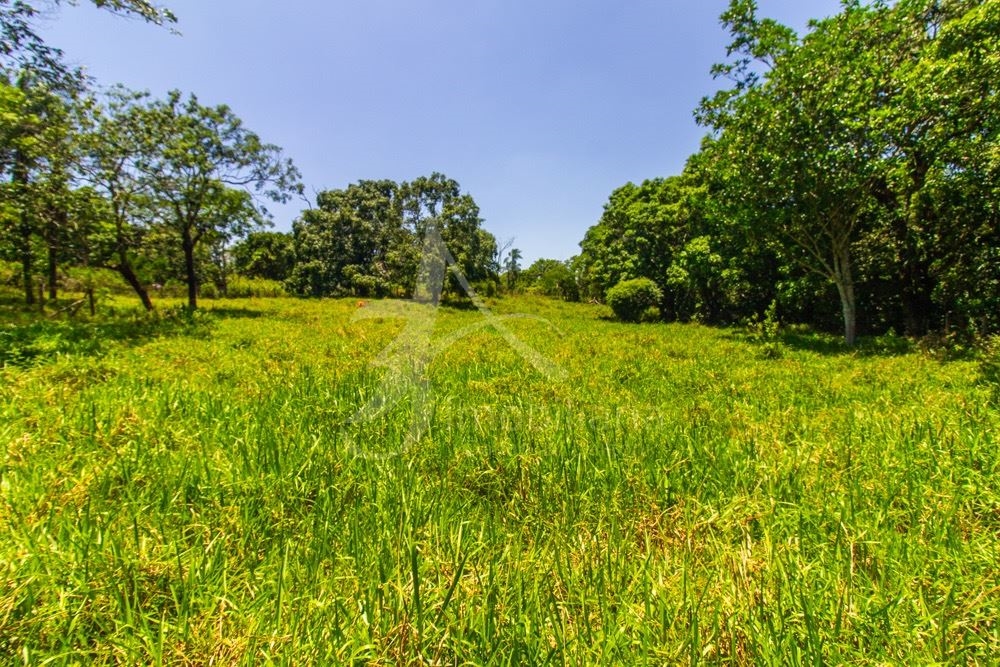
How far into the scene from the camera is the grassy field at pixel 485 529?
156cm

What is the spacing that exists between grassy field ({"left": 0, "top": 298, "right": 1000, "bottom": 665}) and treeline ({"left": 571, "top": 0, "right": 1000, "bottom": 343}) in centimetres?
904

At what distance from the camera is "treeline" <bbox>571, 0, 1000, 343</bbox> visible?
9.38 meters

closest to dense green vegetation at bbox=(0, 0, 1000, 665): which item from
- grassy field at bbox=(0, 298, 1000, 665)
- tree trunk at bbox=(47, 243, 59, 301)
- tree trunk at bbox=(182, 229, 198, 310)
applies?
grassy field at bbox=(0, 298, 1000, 665)

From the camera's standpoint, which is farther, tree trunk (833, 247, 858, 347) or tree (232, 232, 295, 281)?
tree (232, 232, 295, 281)

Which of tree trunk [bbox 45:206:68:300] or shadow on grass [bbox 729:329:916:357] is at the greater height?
tree trunk [bbox 45:206:68:300]

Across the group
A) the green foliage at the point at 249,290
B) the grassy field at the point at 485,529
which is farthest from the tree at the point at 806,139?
the green foliage at the point at 249,290

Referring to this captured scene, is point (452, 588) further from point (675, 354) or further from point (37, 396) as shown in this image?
point (675, 354)

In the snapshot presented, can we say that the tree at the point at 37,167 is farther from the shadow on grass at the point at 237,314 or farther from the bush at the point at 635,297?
the bush at the point at 635,297

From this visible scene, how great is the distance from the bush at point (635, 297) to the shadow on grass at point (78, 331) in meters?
21.5

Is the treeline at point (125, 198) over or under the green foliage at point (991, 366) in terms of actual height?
over

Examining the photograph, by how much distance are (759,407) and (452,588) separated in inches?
199

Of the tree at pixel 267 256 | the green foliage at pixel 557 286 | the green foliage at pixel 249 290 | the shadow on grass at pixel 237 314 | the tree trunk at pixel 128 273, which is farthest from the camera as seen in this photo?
the green foliage at pixel 557 286

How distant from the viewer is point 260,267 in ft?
142

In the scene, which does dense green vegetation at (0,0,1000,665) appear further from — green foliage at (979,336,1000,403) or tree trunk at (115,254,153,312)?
tree trunk at (115,254,153,312)
